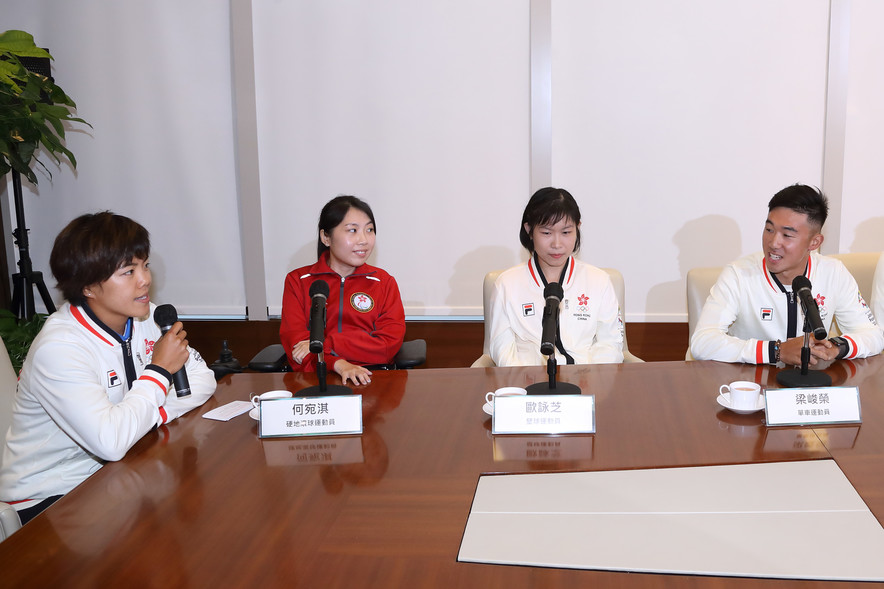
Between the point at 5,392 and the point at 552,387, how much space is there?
4.75 feet

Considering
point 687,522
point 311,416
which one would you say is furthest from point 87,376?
point 687,522

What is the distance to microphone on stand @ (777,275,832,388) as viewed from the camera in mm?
1770

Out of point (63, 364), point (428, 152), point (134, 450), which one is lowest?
point (134, 450)

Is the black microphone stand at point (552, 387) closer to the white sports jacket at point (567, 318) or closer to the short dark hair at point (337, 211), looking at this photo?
the white sports jacket at point (567, 318)

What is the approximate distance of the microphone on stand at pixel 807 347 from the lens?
1.77 m

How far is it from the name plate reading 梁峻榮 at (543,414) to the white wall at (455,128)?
252cm

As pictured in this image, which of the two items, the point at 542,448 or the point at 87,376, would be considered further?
the point at 87,376

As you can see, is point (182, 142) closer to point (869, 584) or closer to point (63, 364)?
point (63, 364)

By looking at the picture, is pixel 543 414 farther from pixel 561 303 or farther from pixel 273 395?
pixel 561 303

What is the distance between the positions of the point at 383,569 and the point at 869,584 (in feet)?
2.37

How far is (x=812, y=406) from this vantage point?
164cm

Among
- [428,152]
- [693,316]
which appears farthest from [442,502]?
[428,152]

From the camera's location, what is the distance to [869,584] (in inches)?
40.2

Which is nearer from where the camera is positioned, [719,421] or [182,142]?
[719,421]
